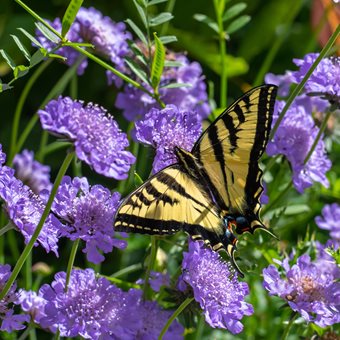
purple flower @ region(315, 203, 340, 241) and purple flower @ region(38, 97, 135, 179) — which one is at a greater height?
purple flower @ region(38, 97, 135, 179)

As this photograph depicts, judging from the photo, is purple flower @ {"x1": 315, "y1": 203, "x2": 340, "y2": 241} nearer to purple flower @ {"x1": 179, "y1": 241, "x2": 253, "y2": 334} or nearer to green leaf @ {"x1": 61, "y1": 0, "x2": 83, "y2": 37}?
purple flower @ {"x1": 179, "y1": 241, "x2": 253, "y2": 334}

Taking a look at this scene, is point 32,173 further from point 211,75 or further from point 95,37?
point 211,75

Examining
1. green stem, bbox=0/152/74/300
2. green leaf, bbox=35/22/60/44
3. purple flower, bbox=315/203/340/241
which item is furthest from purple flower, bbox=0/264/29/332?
purple flower, bbox=315/203/340/241

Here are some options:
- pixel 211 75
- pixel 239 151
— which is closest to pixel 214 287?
pixel 239 151

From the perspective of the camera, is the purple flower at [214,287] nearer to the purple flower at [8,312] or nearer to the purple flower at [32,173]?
the purple flower at [8,312]

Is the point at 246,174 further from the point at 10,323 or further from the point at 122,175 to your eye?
the point at 10,323

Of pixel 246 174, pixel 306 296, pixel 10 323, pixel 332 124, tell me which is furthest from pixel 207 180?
pixel 332 124

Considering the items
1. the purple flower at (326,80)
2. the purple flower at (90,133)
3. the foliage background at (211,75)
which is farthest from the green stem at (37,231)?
the foliage background at (211,75)
